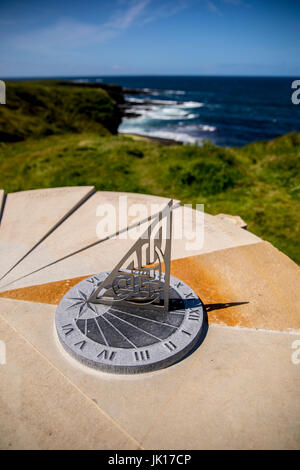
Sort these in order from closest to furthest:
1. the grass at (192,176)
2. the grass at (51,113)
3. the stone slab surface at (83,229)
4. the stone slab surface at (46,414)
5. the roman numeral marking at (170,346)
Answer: the stone slab surface at (46,414) → the roman numeral marking at (170,346) → the stone slab surface at (83,229) → the grass at (192,176) → the grass at (51,113)

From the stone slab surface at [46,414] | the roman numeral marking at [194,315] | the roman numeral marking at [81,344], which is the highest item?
the roman numeral marking at [194,315]

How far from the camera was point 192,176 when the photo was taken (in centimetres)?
1427

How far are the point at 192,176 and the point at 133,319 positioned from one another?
10.5 m

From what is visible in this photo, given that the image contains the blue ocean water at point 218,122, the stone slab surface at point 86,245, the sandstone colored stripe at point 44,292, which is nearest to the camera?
the sandstone colored stripe at point 44,292

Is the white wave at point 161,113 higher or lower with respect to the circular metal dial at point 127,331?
higher

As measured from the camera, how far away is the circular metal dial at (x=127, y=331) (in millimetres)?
4051

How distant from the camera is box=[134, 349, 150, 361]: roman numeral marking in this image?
13.3 ft

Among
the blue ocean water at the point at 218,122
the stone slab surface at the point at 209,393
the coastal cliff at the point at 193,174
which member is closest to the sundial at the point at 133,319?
the stone slab surface at the point at 209,393

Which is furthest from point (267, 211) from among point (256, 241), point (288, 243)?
point (256, 241)

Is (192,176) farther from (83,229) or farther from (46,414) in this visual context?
(46,414)

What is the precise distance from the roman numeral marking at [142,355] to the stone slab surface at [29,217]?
11.1ft

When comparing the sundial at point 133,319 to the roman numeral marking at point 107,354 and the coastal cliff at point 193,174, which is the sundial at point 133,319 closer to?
the roman numeral marking at point 107,354

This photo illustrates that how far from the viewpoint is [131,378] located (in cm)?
396

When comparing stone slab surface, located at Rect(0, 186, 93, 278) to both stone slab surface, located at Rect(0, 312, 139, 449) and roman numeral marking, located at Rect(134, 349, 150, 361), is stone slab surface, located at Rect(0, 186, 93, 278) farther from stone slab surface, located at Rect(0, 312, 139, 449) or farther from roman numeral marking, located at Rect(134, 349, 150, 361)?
roman numeral marking, located at Rect(134, 349, 150, 361)
